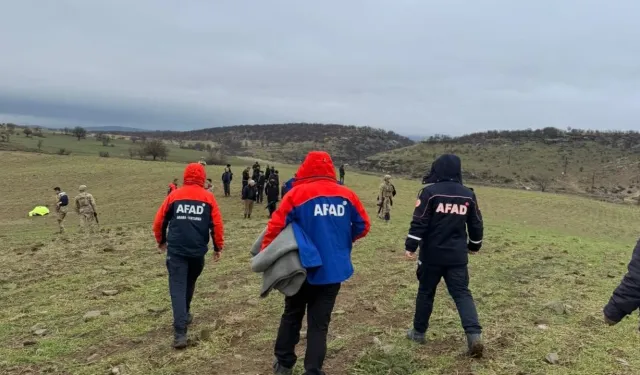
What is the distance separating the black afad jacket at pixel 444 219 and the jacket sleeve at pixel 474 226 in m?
0.01

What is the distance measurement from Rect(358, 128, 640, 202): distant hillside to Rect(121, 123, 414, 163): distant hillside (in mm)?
21932

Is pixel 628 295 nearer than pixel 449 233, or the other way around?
pixel 628 295

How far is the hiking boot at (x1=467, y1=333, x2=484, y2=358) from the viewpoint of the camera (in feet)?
17.0

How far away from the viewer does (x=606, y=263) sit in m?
11.3

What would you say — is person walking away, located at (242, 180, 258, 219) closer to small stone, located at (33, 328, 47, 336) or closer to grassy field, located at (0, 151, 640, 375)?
grassy field, located at (0, 151, 640, 375)

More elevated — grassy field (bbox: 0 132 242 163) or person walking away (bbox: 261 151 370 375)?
person walking away (bbox: 261 151 370 375)

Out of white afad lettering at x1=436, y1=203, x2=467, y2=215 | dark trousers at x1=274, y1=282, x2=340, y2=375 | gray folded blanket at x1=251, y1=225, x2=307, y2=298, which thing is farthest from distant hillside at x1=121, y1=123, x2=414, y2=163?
gray folded blanket at x1=251, y1=225, x2=307, y2=298

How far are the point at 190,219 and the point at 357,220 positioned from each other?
2.33 metres

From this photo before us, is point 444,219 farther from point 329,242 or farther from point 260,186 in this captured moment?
point 260,186

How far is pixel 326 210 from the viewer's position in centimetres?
450

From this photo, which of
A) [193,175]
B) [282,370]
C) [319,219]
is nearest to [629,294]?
[319,219]

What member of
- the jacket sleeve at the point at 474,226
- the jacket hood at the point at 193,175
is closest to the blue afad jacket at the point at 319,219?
the jacket sleeve at the point at 474,226

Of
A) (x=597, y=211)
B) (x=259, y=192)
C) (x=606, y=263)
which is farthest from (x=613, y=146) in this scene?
(x=606, y=263)

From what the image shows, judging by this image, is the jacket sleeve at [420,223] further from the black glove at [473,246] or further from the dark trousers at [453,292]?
the black glove at [473,246]
